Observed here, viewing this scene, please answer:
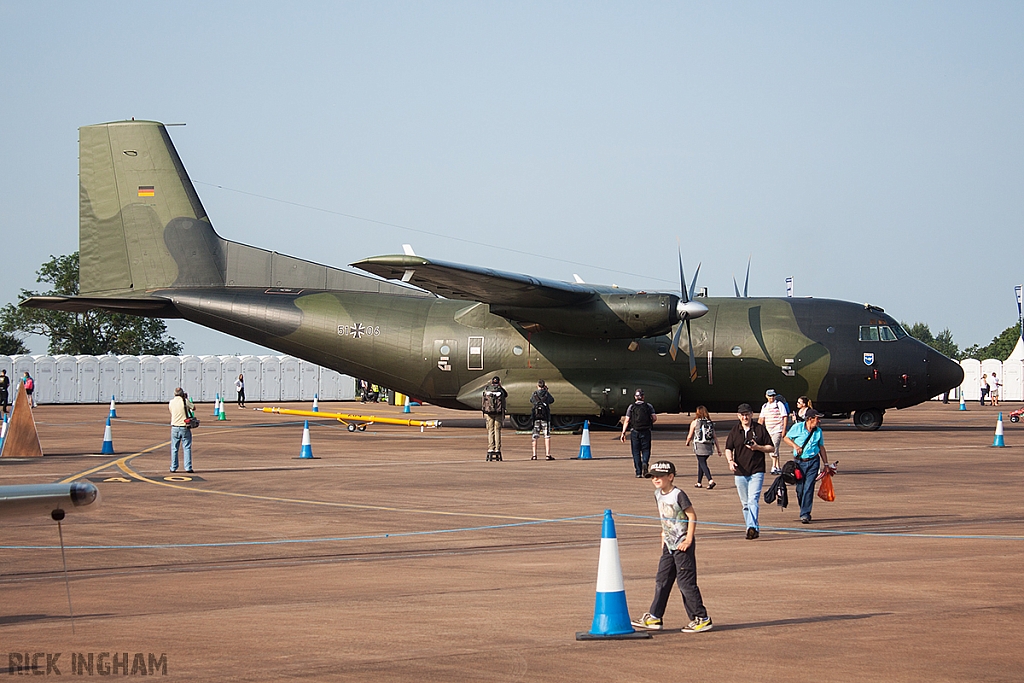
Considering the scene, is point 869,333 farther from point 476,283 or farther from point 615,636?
point 615,636

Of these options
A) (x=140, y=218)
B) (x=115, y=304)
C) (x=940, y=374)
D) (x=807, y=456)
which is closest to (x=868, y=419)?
(x=940, y=374)

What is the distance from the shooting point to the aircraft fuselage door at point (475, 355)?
31.3 meters

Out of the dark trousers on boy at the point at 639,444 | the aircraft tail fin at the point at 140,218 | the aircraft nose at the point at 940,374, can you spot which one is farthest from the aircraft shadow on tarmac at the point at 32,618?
the aircraft nose at the point at 940,374

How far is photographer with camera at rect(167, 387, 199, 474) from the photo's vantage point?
2073cm

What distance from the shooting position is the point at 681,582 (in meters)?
8.09

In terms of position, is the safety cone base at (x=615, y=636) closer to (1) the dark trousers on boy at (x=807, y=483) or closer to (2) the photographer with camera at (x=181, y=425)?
(1) the dark trousers on boy at (x=807, y=483)

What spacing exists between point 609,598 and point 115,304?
28.0 m

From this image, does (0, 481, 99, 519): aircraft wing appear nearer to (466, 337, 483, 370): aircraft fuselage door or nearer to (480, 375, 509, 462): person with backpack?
(480, 375, 509, 462): person with backpack

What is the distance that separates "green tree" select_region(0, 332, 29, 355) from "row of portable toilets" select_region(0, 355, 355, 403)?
31.2 m

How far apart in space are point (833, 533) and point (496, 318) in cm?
1927

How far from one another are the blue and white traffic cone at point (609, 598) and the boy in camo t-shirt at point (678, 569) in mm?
387

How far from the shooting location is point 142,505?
1606cm

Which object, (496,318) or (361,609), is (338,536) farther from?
(496,318)

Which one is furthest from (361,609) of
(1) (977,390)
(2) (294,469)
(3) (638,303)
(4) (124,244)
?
(1) (977,390)
